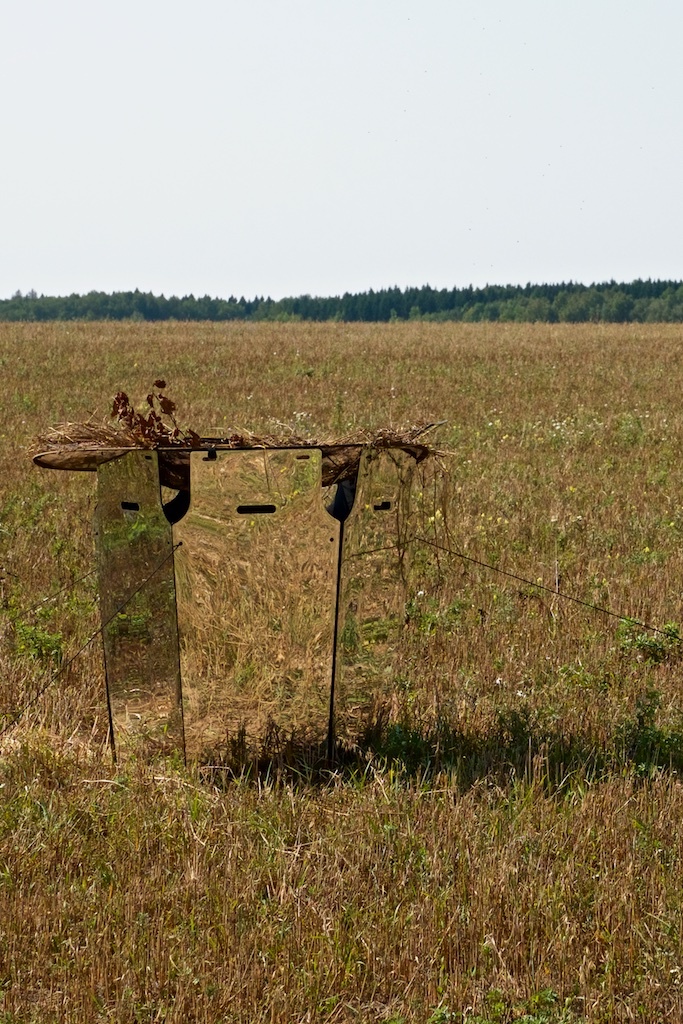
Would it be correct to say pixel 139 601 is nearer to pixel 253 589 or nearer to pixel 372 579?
pixel 253 589

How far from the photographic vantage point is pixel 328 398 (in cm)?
1552

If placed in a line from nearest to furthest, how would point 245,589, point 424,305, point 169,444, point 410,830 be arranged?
1. point 410,830
2. point 245,589
3. point 169,444
4. point 424,305

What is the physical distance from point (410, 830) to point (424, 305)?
4785 inches

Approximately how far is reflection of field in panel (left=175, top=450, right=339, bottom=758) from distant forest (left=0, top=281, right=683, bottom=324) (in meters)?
97.4

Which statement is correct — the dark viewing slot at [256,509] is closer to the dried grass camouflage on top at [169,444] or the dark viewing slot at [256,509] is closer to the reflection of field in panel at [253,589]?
the reflection of field in panel at [253,589]

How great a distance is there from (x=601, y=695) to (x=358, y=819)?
1664 mm

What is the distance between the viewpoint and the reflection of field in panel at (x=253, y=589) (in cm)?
382

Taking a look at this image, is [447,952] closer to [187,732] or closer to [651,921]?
[651,921]

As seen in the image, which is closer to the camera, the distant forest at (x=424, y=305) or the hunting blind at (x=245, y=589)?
the hunting blind at (x=245, y=589)

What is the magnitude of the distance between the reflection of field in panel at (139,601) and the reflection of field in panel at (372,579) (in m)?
0.62

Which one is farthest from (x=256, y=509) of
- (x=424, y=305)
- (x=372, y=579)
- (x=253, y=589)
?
(x=424, y=305)

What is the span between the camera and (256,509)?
386 cm

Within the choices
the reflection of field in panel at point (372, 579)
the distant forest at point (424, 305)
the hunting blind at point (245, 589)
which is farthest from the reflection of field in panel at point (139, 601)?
the distant forest at point (424, 305)

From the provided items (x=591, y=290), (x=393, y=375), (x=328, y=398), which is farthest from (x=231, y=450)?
(x=591, y=290)
